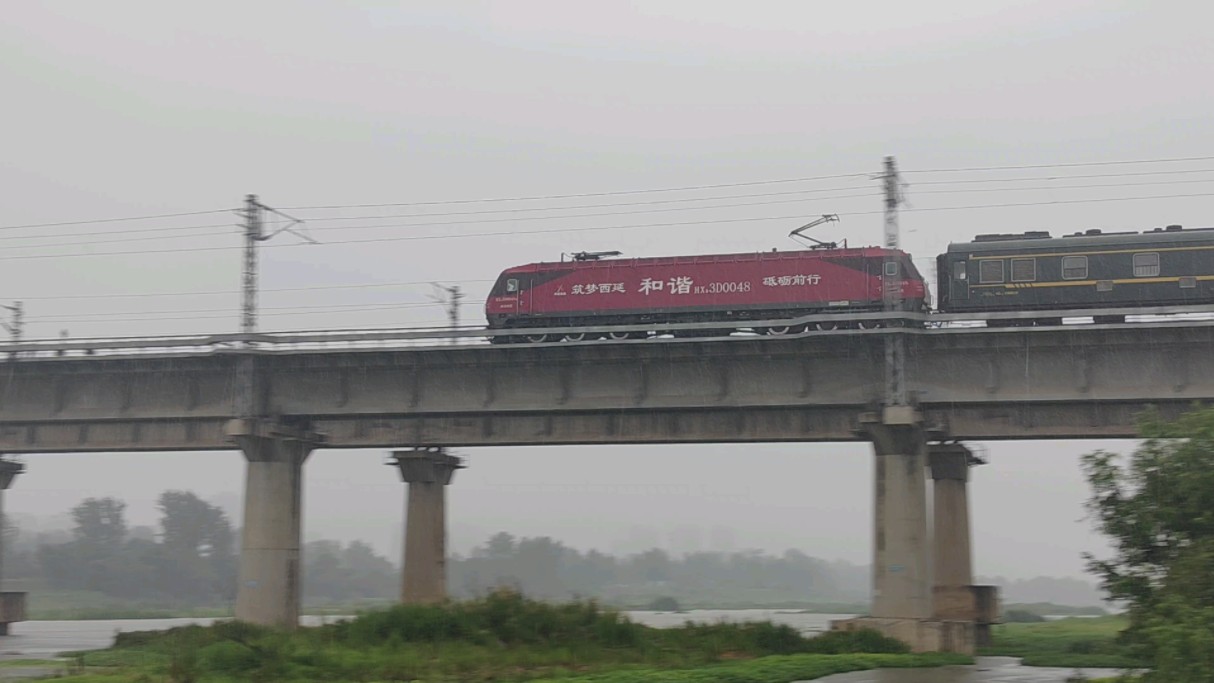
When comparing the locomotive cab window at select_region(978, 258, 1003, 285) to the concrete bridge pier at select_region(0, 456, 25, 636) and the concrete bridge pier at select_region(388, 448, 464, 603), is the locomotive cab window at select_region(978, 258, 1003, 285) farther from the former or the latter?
the concrete bridge pier at select_region(0, 456, 25, 636)

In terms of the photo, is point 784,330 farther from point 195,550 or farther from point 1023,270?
point 195,550

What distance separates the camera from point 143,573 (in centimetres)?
10288

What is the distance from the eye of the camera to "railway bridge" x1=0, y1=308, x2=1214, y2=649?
3994cm

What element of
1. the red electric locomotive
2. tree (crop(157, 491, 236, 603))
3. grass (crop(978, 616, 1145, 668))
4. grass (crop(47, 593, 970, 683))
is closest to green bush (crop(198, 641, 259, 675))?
grass (crop(47, 593, 970, 683))

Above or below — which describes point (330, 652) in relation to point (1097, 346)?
below

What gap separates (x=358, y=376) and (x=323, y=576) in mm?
43939

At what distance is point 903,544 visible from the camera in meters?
40.7

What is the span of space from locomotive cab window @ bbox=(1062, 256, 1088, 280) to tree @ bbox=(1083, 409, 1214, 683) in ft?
67.3

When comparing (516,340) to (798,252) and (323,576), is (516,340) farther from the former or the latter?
(323,576)

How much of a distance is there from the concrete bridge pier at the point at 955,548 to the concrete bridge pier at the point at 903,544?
31.6 feet

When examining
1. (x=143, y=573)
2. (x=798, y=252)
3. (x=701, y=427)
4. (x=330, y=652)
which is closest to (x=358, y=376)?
(x=701, y=427)

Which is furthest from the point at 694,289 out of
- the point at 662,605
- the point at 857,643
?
the point at 662,605

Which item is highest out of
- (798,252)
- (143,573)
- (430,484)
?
(798,252)

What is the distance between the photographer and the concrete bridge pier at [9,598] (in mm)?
56969
